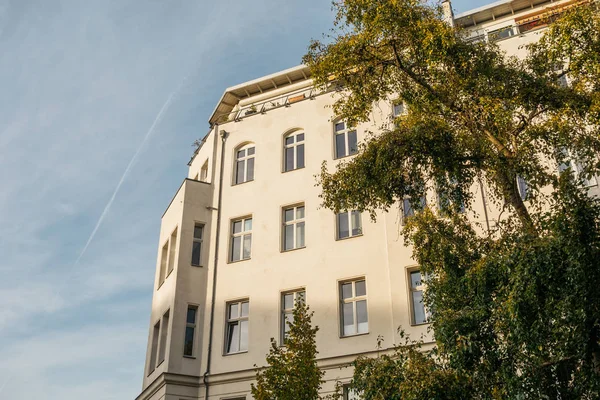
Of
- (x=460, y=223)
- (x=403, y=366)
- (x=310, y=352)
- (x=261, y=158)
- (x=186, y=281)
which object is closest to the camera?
(x=403, y=366)

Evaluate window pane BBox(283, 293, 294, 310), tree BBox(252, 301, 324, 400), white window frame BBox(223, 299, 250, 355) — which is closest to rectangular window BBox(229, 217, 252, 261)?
white window frame BBox(223, 299, 250, 355)

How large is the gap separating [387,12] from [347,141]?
38.1ft

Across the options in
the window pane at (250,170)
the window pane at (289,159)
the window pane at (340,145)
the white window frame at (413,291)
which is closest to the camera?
the white window frame at (413,291)

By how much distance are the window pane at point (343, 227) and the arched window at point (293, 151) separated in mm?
3179

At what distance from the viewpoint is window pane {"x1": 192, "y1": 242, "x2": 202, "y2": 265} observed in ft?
90.6

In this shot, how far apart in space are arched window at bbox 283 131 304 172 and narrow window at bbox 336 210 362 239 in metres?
3.25

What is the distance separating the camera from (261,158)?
2895cm

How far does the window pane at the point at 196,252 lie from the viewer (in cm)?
2761

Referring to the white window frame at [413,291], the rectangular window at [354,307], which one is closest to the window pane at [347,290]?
the rectangular window at [354,307]

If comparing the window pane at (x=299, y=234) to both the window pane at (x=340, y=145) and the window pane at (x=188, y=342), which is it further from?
the window pane at (x=188, y=342)

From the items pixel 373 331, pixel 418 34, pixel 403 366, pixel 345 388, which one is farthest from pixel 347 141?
pixel 403 366

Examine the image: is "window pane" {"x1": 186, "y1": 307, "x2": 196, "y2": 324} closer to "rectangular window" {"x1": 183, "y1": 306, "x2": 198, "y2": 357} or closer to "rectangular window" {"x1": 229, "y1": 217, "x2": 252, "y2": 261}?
"rectangular window" {"x1": 183, "y1": 306, "x2": 198, "y2": 357}

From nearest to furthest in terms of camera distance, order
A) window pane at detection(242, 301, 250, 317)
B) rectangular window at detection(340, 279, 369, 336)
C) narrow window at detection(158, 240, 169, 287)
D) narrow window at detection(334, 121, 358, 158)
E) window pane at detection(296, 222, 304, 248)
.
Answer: rectangular window at detection(340, 279, 369, 336), window pane at detection(242, 301, 250, 317), window pane at detection(296, 222, 304, 248), narrow window at detection(334, 121, 358, 158), narrow window at detection(158, 240, 169, 287)

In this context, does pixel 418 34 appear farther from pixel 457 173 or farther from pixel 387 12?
pixel 457 173
